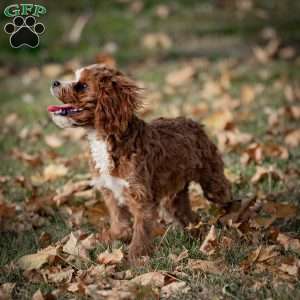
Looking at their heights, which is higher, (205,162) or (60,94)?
(60,94)

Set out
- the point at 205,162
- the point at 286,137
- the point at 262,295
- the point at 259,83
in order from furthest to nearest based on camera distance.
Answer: the point at 259,83, the point at 286,137, the point at 205,162, the point at 262,295

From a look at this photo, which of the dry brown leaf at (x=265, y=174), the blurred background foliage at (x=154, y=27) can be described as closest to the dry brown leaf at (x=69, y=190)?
the dry brown leaf at (x=265, y=174)

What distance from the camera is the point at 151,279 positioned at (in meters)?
4.05

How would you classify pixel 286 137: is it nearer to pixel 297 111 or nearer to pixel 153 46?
pixel 297 111

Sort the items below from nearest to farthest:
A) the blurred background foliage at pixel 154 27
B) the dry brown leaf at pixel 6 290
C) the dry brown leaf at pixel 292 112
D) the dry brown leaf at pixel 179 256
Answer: the dry brown leaf at pixel 6 290
the dry brown leaf at pixel 179 256
the dry brown leaf at pixel 292 112
the blurred background foliage at pixel 154 27

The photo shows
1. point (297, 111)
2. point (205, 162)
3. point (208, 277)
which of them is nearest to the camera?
point (208, 277)

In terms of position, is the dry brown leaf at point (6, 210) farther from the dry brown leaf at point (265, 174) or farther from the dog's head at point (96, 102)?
the dry brown leaf at point (265, 174)

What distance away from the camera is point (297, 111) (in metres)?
8.62

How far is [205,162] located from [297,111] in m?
3.63

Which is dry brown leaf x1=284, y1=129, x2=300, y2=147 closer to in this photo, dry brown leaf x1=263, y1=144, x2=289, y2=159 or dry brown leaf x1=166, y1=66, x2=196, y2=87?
dry brown leaf x1=263, y1=144, x2=289, y2=159

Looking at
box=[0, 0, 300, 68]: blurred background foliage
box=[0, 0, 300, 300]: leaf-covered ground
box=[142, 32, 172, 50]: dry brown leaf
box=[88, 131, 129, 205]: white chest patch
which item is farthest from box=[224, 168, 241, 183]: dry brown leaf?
box=[142, 32, 172, 50]: dry brown leaf

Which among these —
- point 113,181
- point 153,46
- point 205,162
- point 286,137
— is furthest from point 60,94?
point 153,46

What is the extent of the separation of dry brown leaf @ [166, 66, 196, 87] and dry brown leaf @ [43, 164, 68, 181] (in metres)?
4.89

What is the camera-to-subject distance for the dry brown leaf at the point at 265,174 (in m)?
6.27
